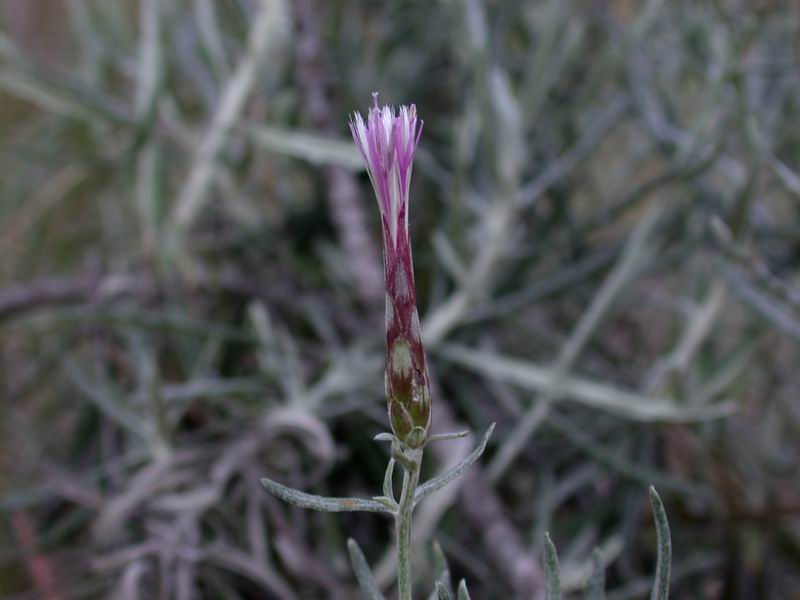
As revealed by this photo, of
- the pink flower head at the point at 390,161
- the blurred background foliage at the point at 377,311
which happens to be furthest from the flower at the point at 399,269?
the blurred background foliage at the point at 377,311

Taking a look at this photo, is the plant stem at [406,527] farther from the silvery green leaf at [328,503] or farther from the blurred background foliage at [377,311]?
the blurred background foliage at [377,311]

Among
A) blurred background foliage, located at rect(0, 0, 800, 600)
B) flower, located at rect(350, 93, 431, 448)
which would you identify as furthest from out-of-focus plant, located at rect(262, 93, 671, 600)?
blurred background foliage, located at rect(0, 0, 800, 600)

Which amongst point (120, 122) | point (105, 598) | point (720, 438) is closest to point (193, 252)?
point (120, 122)

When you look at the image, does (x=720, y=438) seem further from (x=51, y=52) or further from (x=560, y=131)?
(x=51, y=52)

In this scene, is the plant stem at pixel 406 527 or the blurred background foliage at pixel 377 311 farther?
the blurred background foliage at pixel 377 311

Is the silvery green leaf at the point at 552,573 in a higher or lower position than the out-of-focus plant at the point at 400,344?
lower

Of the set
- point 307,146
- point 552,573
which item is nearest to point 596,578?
point 552,573
